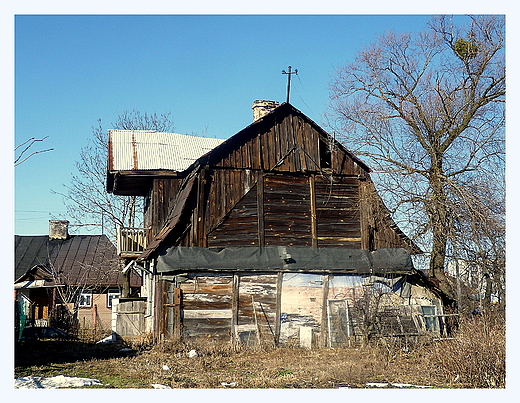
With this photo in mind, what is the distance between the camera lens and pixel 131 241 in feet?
66.9

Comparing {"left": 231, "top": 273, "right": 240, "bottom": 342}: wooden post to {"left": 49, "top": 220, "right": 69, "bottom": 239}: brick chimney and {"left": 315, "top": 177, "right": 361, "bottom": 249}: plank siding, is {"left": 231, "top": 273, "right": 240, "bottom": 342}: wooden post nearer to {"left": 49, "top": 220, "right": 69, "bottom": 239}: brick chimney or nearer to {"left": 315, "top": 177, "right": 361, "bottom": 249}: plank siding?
{"left": 315, "top": 177, "right": 361, "bottom": 249}: plank siding

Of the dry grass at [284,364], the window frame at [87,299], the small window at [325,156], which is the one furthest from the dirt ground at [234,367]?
the window frame at [87,299]

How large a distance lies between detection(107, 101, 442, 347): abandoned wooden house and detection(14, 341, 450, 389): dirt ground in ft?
3.67

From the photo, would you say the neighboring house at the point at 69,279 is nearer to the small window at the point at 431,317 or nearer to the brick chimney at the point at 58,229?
the brick chimney at the point at 58,229

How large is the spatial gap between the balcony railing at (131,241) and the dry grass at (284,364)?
3.49 metres

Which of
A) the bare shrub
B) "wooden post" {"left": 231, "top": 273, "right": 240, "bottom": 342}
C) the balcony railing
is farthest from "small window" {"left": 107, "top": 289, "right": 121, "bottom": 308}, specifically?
the bare shrub

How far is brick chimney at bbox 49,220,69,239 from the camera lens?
3491 cm

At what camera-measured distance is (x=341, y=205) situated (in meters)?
19.6

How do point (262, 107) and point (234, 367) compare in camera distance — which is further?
point (262, 107)

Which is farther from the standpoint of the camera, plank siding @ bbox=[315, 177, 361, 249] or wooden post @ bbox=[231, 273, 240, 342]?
plank siding @ bbox=[315, 177, 361, 249]

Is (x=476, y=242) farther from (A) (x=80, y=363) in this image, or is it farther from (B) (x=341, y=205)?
(A) (x=80, y=363)

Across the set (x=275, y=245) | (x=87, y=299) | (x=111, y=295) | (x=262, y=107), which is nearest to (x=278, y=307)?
(x=275, y=245)

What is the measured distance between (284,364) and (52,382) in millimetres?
6017

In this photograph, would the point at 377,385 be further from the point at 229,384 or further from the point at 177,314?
the point at 177,314
